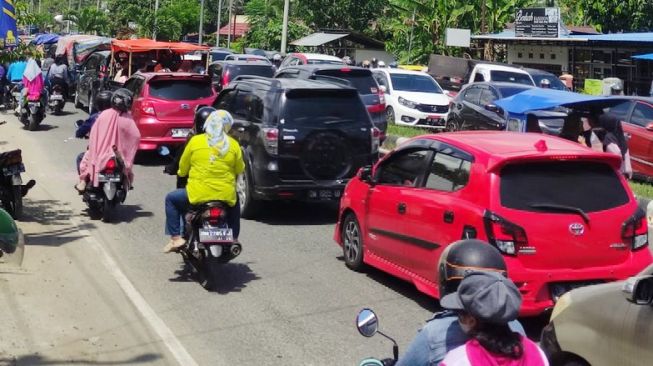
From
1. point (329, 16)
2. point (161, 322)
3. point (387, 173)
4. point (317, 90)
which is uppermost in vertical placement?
point (329, 16)

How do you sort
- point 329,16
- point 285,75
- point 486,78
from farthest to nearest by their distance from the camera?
point 329,16 → point 486,78 → point 285,75

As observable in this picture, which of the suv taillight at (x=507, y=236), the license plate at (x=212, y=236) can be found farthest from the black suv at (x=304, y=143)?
the suv taillight at (x=507, y=236)

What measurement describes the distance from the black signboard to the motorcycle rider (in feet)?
103

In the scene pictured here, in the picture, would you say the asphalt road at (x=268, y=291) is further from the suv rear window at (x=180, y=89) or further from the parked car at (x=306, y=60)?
the parked car at (x=306, y=60)

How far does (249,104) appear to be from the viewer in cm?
1270

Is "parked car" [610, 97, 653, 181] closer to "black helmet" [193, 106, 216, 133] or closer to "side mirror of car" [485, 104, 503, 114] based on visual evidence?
"side mirror of car" [485, 104, 503, 114]

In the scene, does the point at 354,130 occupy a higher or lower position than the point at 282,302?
higher

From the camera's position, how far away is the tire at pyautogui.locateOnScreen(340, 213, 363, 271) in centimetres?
948

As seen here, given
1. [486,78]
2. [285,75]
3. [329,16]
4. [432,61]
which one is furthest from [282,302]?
[329,16]

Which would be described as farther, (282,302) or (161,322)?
(282,302)

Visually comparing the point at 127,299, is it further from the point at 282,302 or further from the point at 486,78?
the point at 486,78

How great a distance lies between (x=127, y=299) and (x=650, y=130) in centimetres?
1087

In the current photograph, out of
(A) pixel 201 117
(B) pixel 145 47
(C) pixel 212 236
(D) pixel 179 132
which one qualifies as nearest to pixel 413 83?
(B) pixel 145 47

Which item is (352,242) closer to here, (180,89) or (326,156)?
(326,156)
